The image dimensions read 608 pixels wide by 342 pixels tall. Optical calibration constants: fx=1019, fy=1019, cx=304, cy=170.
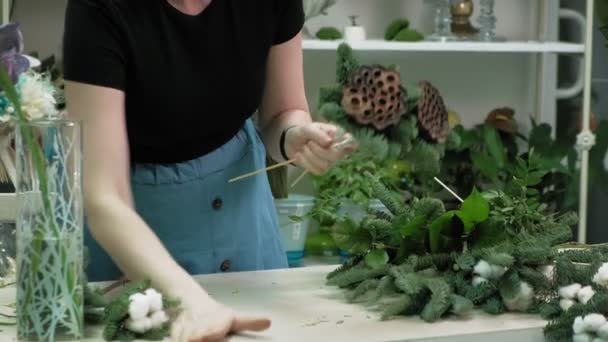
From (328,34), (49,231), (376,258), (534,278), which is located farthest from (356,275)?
(328,34)

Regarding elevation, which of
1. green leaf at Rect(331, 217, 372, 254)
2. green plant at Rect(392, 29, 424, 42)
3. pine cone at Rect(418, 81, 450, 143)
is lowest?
green leaf at Rect(331, 217, 372, 254)

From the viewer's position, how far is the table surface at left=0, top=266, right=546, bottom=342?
1179 mm

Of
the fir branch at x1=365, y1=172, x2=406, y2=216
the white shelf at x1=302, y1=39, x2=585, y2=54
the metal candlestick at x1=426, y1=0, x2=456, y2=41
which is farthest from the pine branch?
the metal candlestick at x1=426, y1=0, x2=456, y2=41

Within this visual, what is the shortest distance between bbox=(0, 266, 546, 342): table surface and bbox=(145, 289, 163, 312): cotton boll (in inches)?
3.1

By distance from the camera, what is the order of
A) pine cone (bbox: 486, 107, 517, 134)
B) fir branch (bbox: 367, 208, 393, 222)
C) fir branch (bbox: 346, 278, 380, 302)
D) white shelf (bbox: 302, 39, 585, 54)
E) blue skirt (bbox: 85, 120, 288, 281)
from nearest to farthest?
1. fir branch (bbox: 346, 278, 380, 302)
2. fir branch (bbox: 367, 208, 393, 222)
3. blue skirt (bbox: 85, 120, 288, 281)
4. white shelf (bbox: 302, 39, 585, 54)
5. pine cone (bbox: 486, 107, 517, 134)

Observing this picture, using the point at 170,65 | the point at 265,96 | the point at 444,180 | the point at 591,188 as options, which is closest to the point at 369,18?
the point at 444,180

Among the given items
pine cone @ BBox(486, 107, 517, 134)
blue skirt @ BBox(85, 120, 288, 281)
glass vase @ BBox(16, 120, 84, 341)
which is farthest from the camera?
pine cone @ BBox(486, 107, 517, 134)

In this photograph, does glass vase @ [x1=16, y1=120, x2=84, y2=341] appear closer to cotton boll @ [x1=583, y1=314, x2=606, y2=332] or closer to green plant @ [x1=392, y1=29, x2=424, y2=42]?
cotton boll @ [x1=583, y1=314, x2=606, y2=332]

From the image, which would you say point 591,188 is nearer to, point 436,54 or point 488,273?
point 436,54

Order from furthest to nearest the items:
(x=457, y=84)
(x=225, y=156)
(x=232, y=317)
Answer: (x=457, y=84) → (x=225, y=156) → (x=232, y=317)

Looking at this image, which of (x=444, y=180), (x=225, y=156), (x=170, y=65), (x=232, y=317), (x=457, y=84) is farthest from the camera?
(x=457, y=84)

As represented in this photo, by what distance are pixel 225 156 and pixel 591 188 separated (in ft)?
5.97

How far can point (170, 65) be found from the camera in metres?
1.52

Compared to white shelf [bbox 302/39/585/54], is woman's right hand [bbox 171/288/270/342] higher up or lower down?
lower down
